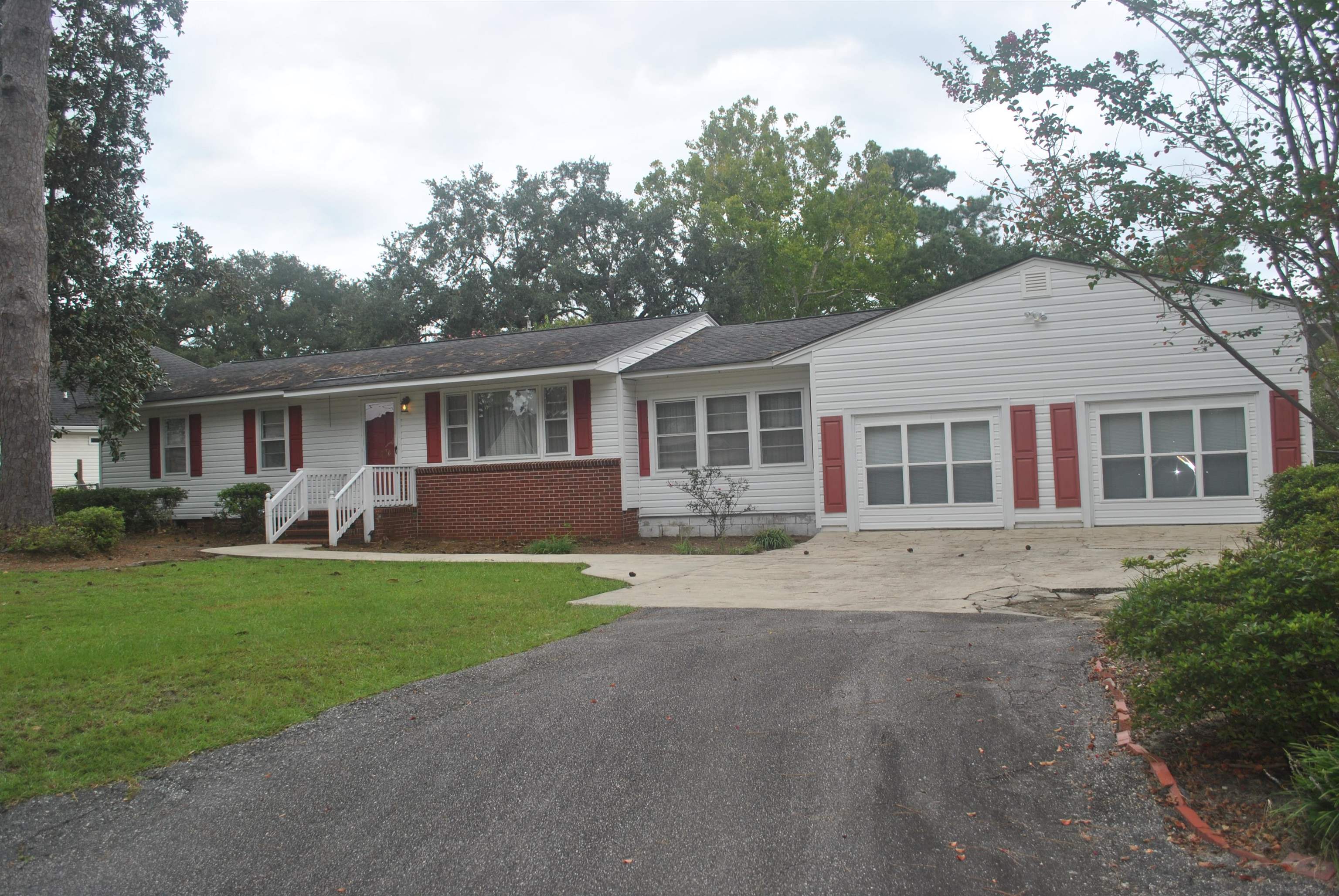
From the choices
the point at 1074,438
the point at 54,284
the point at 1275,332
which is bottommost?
the point at 1074,438

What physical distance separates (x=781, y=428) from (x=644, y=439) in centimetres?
259

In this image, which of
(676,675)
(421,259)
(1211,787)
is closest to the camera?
(1211,787)

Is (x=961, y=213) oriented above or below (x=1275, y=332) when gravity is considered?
above

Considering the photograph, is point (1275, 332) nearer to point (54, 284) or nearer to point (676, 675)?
point (676, 675)

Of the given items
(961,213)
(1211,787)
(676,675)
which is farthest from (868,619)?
(961,213)

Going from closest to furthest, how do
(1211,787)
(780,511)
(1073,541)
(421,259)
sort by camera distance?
(1211,787)
(1073,541)
(780,511)
(421,259)

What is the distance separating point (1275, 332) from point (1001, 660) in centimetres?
1016

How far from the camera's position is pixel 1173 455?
13930 mm

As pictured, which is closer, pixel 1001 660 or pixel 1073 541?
pixel 1001 660

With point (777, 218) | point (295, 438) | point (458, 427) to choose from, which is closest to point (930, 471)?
point (458, 427)

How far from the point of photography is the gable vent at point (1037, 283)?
47.4ft

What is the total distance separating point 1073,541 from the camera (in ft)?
41.8

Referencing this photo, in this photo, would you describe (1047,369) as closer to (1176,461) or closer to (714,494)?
(1176,461)

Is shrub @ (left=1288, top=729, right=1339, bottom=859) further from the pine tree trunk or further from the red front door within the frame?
the red front door
